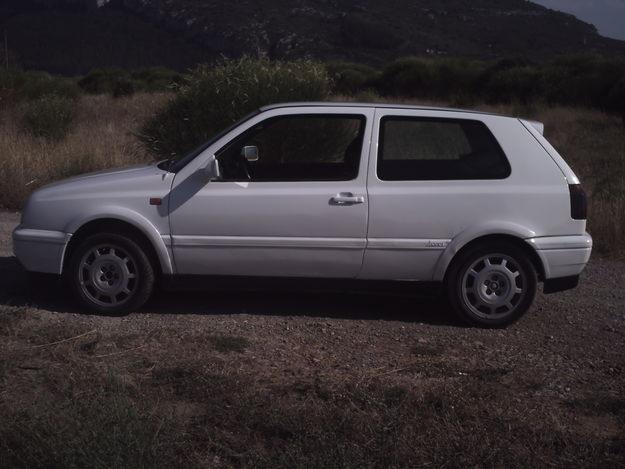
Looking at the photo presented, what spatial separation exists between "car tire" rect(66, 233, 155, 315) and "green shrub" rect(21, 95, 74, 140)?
1062 cm

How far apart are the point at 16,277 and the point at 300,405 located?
3844 mm

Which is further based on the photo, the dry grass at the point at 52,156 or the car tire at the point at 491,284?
the dry grass at the point at 52,156

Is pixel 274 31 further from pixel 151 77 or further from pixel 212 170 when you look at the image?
pixel 212 170

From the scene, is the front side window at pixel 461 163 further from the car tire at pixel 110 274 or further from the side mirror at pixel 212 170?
the car tire at pixel 110 274

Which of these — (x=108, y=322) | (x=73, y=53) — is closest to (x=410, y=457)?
(x=108, y=322)

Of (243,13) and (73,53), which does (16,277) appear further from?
(73,53)

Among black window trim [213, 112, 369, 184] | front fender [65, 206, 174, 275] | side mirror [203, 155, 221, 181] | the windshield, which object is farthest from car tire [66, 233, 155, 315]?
black window trim [213, 112, 369, 184]

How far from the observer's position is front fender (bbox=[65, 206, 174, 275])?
6480 millimetres

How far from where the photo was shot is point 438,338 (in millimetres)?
6418

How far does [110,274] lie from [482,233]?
2.76 metres

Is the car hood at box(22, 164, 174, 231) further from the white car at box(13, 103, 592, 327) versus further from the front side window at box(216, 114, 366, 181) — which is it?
the front side window at box(216, 114, 366, 181)

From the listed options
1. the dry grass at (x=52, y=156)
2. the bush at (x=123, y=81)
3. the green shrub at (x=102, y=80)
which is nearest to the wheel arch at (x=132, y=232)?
the dry grass at (x=52, y=156)

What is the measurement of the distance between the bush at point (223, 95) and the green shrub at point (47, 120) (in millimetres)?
4374

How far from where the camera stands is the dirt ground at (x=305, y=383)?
4383 millimetres
